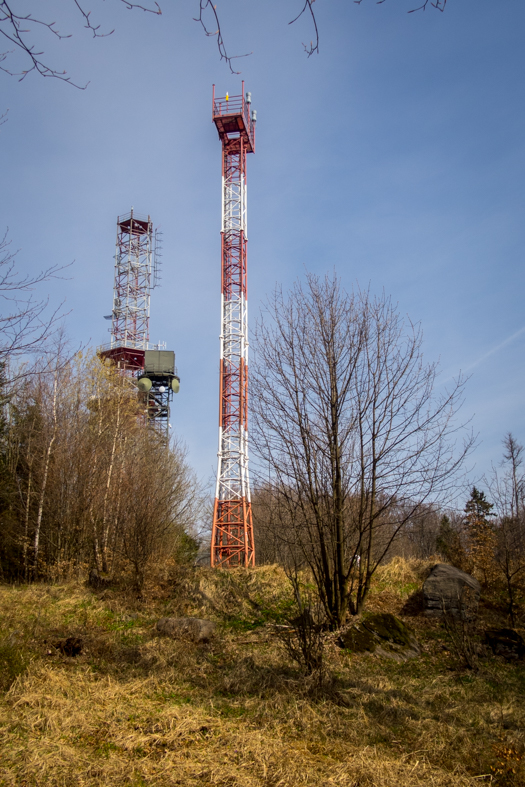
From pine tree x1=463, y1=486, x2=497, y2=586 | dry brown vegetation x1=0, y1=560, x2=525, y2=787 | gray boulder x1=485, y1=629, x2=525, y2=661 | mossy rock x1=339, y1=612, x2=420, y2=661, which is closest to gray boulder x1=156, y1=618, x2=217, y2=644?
dry brown vegetation x1=0, y1=560, x2=525, y2=787

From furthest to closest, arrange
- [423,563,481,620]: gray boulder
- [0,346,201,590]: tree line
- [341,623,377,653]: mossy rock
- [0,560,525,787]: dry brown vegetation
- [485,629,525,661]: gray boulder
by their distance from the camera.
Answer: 1. [0,346,201,590]: tree line
2. [423,563,481,620]: gray boulder
3. [485,629,525,661]: gray boulder
4. [341,623,377,653]: mossy rock
5. [0,560,525,787]: dry brown vegetation

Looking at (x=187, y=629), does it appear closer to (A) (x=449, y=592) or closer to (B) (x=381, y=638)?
(B) (x=381, y=638)

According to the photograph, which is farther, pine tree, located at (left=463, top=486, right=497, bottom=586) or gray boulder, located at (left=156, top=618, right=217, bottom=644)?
pine tree, located at (left=463, top=486, right=497, bottom=586)

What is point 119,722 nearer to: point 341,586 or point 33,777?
point 33,777

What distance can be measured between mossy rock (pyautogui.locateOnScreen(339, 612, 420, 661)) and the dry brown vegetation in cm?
20

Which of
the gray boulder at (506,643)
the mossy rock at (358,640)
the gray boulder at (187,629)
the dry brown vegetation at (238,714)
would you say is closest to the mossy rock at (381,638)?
the mossy rock at (358,640)

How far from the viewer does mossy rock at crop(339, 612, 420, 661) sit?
280 inches

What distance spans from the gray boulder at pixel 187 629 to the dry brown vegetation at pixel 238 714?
0.21m

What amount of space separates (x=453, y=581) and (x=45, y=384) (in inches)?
447

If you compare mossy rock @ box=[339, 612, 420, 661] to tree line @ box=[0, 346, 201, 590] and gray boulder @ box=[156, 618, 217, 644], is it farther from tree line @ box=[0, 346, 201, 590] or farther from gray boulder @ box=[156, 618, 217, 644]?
tree line @ box=[0, 346, 201, 590]

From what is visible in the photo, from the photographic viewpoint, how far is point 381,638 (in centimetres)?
741

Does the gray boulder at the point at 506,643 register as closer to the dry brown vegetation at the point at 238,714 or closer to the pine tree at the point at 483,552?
the dry brown vegetation at the point at 238,714

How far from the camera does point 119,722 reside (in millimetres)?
4109

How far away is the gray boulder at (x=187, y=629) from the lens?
281 inches
